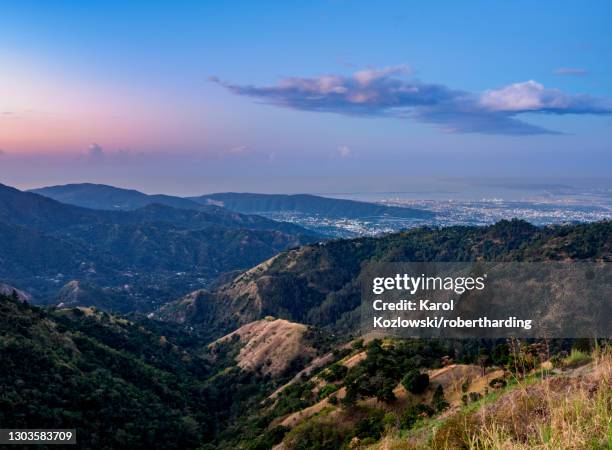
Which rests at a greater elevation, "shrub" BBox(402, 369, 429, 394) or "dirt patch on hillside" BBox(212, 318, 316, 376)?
"shrub" BBox(402, 369, 429, 394)

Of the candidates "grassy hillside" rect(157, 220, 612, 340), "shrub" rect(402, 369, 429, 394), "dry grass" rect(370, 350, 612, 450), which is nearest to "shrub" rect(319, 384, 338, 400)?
"shrub" rect(402, 369, 429, 394)

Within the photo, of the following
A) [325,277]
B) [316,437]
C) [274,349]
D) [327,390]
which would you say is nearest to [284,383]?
[274,349]

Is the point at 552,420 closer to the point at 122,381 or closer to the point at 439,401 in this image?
the point at 439,401

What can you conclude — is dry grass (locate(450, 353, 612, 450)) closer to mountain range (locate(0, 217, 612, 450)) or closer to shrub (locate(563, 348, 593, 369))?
mountain range (locate(0, 217, 612, 450))

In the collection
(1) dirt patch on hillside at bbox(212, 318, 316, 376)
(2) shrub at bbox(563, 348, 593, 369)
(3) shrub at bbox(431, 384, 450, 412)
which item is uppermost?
(2) shrub at bbox(563, 348, 593, 369)

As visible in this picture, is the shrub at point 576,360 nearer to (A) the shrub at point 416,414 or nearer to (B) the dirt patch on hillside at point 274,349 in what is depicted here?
(A) the shrub at point 416,414

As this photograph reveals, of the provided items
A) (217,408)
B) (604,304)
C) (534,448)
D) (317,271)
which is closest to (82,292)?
(317,271)

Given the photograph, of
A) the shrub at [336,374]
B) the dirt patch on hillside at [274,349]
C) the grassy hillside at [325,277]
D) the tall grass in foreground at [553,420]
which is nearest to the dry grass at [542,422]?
the tall grass in foreground at [553,420]

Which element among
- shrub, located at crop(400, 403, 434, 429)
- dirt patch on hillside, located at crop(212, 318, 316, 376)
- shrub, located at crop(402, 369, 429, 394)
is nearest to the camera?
shrub, located at crop(400, 403, 434, 429)
